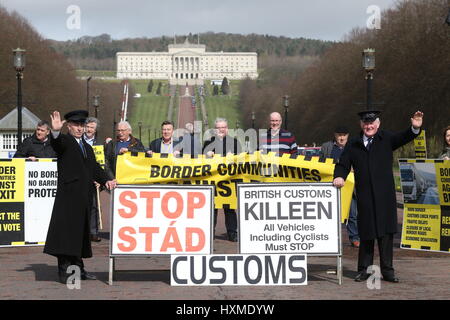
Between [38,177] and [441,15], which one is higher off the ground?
[441,15]

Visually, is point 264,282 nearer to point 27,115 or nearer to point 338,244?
point 338,244

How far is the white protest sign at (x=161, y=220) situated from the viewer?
10.8 meters

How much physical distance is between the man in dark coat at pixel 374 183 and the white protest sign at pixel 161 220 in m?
1.55

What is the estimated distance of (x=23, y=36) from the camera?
75500 mm

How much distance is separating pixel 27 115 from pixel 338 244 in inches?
1167

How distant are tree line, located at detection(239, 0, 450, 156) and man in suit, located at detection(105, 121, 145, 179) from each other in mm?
17473

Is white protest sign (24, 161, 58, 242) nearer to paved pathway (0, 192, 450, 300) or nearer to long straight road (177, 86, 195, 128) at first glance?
paved pathway (0, 192, 450, 300)

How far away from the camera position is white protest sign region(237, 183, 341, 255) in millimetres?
10875

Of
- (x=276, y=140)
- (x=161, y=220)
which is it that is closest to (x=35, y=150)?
(x=276, y=140)

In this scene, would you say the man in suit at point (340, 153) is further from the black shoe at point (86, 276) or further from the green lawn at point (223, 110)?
the green lawn at point (223, 110)

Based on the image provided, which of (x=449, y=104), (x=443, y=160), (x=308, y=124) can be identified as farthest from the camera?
(x=308, y=124)

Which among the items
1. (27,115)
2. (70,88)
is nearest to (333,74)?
(70,88)

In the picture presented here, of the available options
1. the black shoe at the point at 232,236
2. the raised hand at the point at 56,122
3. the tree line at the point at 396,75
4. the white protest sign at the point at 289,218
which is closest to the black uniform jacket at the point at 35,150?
the black shoe at the point at 232,236

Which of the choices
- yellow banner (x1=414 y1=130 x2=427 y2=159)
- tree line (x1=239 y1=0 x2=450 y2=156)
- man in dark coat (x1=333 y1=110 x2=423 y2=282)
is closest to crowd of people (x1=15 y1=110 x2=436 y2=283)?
man in dark coat (x1=333 y1=110 x2=423 y2=282)
